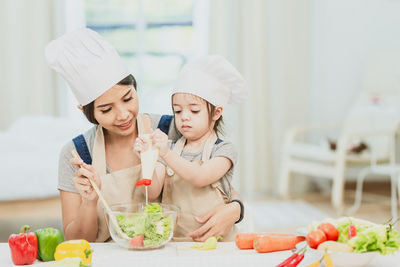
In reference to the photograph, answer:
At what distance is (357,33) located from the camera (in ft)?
17.3

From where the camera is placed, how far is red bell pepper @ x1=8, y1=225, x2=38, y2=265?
1.31m

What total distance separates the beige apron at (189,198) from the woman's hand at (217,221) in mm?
21

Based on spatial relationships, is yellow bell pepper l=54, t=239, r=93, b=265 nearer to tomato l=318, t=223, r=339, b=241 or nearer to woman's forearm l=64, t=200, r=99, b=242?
woman's forearm l=64, t=200, r=99, b=242

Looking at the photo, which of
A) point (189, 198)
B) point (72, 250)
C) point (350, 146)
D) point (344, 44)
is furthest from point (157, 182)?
point (344, 44)

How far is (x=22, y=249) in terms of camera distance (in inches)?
51.6

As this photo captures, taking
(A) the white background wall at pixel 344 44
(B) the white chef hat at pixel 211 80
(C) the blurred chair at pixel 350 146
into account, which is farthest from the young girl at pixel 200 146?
(A) the white background wall at pixel 344 44

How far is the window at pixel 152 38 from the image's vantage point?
5156 mm

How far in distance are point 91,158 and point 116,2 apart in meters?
3.83

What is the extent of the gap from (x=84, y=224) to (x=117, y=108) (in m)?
0.34

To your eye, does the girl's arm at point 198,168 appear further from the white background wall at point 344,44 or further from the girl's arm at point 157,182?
the white background wall at point 344,44

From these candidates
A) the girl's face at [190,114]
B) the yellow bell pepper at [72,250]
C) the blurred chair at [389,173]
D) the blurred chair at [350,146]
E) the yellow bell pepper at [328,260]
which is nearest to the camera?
the yellow bell pepper at [328,260]

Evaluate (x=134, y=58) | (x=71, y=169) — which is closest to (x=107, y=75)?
(x=71, y=169)

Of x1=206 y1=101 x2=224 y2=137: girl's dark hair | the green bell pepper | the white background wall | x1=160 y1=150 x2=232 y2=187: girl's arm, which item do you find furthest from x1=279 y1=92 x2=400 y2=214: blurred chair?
the green bell pepper

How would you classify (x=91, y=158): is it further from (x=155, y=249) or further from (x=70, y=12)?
(x=70, y=12)
